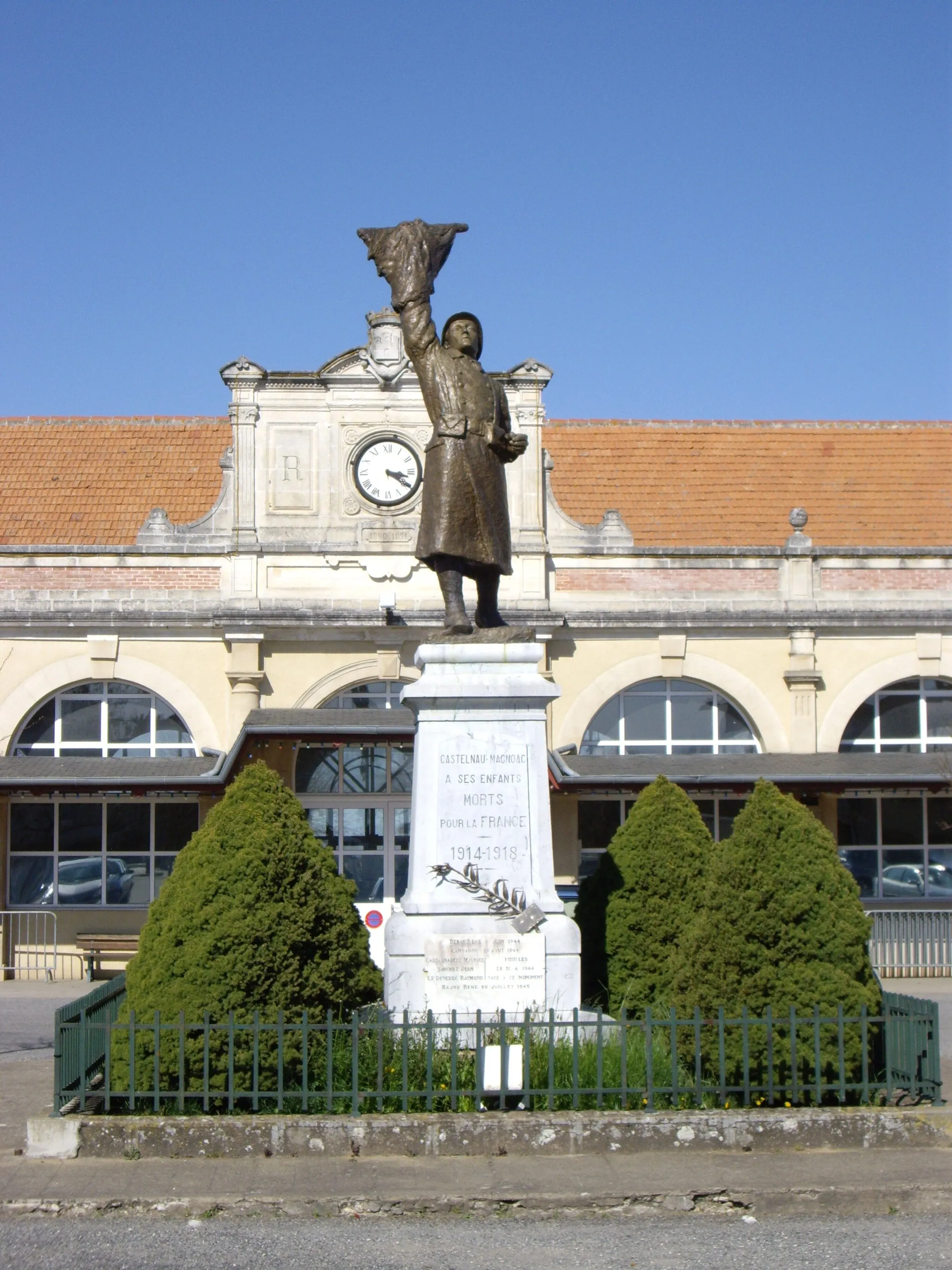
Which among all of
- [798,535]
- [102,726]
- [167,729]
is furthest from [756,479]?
[102,726]

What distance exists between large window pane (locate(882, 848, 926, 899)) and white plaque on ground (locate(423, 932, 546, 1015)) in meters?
13.7

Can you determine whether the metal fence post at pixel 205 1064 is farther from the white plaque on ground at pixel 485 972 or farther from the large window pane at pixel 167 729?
the large window pane at pixel 167 729

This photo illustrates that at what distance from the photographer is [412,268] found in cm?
980

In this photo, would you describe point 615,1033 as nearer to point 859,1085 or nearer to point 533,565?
point 859,1085

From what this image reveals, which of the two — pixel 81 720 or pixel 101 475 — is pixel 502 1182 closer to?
pixel 81 720

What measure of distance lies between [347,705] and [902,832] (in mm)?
7710

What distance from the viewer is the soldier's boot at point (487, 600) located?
984cm

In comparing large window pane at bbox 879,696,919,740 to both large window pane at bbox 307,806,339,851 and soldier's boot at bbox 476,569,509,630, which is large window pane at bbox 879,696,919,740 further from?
soldier's boot at bbox 476,569,509,630

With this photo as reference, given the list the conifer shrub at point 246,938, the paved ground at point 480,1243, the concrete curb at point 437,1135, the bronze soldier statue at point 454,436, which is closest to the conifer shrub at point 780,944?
the concrete curb at point 437,1135

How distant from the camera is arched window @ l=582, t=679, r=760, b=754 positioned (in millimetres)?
21719

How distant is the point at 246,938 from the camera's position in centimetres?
877

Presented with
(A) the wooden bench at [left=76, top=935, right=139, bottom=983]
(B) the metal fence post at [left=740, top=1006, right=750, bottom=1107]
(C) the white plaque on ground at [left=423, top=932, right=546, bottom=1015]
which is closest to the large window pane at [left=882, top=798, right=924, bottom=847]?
(A) the wooden bench at [left=76, top=935, right=139, bottom=983]

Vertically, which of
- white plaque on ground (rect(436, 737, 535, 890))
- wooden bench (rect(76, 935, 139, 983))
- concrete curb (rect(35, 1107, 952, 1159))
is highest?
white plaque on ground (rect(436, 737, 535, 890))

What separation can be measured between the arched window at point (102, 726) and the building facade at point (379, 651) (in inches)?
1.3
